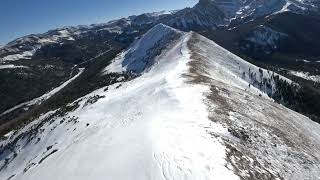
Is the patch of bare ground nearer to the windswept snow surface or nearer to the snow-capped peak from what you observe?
the windswept snow surface

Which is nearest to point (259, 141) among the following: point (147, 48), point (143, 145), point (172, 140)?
point (172, 140)

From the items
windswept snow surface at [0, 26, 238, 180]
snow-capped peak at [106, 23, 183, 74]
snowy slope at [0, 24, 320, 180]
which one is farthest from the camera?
snow-capped peak at [106, 23, 183, 74]

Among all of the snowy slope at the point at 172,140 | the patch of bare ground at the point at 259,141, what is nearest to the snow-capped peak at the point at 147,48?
the snowy slope at the point at 172,140

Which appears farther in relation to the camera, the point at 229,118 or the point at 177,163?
the point at 229,118

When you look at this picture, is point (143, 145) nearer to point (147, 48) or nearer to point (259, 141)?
point (259, 141)

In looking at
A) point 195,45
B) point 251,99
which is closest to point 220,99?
point 251,99

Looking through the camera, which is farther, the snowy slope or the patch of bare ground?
the patch of bare ground

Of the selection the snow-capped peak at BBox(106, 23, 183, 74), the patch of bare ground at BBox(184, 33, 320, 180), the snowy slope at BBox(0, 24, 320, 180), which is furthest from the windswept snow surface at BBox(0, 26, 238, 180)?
the snow-capped peak at BBox(106, 23, 183, 74)

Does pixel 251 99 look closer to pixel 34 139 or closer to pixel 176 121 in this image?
pixel 176 121

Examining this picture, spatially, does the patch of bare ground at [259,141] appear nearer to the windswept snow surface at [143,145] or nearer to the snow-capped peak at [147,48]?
the windswept snow surface at [143,145]
